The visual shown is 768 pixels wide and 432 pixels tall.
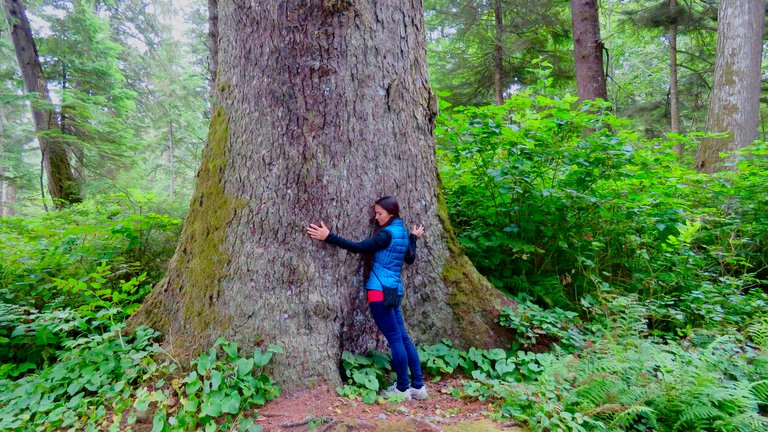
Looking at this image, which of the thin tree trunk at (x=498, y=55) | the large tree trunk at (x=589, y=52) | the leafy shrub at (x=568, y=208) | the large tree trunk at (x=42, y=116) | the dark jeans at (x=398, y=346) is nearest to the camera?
the dark jeans at (x=398, y=346)

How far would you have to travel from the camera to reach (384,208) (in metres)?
3.15

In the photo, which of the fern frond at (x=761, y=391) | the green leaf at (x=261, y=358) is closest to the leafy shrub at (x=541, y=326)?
the fern frond at (x=761, y=391)

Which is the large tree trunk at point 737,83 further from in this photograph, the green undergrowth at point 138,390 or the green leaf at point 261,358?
the green undergrowth at point 138,390

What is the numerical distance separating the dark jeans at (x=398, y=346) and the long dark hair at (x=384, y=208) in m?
0.33

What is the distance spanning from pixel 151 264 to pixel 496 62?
35.7 ft

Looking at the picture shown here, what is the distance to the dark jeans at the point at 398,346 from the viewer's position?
3010 mm

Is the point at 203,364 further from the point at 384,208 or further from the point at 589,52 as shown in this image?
the point at 589,52

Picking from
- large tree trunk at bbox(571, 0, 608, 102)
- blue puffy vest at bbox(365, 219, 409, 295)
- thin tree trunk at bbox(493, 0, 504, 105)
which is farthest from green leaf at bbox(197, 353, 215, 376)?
thin tree trunk at bbox(493, 0, 504, 105)

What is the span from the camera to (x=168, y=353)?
9.71 ft

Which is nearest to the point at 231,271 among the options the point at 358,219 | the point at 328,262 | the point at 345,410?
the point at 328,262

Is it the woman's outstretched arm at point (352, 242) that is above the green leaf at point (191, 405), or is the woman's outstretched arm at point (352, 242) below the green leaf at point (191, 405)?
above

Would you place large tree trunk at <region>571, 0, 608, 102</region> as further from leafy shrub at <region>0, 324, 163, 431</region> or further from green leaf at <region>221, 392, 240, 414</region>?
leafy shrub at <region>0, 324, 163, 431</region>

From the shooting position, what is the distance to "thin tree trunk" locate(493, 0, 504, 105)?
449 inches

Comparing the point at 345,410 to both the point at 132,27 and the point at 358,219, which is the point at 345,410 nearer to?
the point at 358,219
